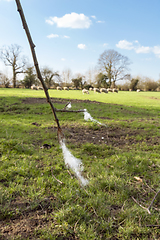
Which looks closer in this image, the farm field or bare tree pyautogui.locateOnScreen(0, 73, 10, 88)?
the farm field

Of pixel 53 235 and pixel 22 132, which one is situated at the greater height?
pixel 22 132

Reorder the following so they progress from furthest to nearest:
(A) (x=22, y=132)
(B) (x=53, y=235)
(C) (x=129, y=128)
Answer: (C) (x=129, y=128), (A) (x=22, y=132), (B) (x=53, y=235)

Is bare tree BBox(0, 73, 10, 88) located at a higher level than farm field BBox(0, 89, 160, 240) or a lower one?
higher

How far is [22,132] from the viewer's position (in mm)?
6648

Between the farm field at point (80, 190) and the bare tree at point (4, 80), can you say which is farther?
the bare tree at point (4, 80)

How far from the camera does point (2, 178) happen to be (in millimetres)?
3559

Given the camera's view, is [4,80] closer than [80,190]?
No

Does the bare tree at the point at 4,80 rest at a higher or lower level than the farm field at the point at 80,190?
higher

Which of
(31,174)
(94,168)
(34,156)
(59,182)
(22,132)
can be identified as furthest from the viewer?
(22,132)

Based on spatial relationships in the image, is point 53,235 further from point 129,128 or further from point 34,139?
point 129,128

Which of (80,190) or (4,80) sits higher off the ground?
(4,80)

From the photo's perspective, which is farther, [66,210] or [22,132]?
[22,132]

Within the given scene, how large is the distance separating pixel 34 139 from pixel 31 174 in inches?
91.3

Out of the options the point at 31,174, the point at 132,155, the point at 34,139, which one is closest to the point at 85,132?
the point at 34,139
